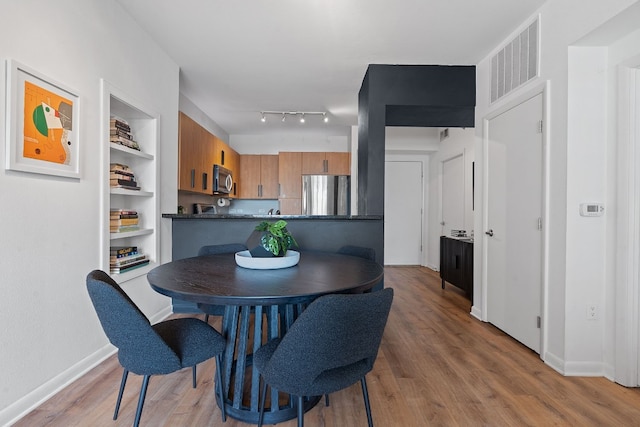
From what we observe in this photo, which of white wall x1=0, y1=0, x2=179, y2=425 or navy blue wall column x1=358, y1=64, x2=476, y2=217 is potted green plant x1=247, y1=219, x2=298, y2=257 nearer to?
white wall x1=0, y1=0, x2=179, y2=425

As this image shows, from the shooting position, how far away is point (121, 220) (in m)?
2.49

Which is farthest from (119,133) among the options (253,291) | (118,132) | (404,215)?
(404,215)

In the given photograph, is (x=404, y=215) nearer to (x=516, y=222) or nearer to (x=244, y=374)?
(x=516, y=222)

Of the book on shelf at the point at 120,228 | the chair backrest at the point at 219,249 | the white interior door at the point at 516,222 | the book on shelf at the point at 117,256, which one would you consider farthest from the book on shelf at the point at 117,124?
the white interior door at the point at 516,222

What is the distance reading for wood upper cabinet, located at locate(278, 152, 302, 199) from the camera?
5.75 meters

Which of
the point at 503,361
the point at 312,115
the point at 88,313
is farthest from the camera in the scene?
the point at 312,115

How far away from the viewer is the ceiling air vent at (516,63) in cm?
243

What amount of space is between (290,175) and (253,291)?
4.63 m

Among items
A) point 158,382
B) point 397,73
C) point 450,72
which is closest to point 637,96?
point 450,72

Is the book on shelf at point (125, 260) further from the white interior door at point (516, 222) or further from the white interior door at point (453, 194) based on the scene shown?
the white interior door at point (453, 194)

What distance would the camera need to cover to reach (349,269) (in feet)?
5.60

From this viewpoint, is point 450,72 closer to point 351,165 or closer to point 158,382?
point 351,165

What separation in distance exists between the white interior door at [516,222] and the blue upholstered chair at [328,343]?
1.90 metres

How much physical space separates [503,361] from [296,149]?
502cm
